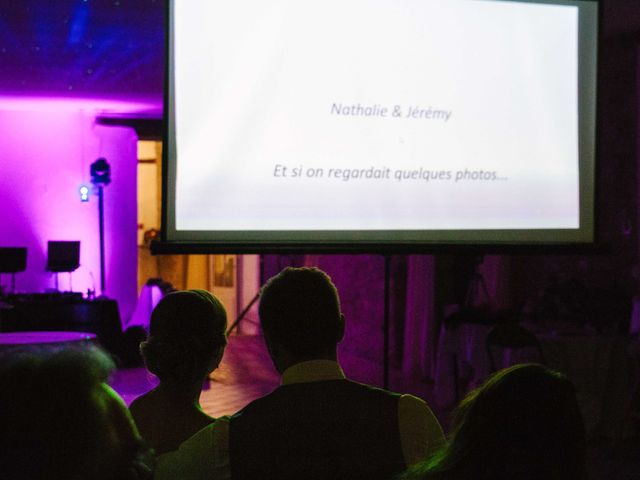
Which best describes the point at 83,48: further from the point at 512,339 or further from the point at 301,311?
the point at 301,311

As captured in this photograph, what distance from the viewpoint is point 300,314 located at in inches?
60.8

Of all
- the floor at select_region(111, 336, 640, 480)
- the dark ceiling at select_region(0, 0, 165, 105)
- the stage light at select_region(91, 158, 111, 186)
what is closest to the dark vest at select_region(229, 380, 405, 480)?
the floor at select_region(111, 336, 640, 480)

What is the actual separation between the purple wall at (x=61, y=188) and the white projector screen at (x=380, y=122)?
7044 millimetres

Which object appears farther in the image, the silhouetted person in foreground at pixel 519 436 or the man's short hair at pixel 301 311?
the man's short hair at pixel 301 311

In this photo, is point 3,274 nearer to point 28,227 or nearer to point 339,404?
point 28,227

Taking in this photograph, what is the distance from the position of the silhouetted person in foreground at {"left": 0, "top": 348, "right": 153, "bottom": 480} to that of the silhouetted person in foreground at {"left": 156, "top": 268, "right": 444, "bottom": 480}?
0.54 meters

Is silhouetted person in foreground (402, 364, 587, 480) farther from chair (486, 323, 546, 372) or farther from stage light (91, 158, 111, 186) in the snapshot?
stage light (91, 158, 111, 186)

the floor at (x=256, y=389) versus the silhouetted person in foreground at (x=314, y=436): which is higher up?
the silhouetted person in foreground at (x=314, y=436)

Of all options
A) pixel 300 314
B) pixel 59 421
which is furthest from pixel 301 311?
pixel 59 421

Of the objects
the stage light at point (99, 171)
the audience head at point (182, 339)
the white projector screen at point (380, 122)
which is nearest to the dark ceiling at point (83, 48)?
the stage light at point (99, 171)

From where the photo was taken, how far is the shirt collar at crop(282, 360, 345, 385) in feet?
4.80

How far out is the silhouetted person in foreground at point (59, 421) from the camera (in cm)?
75

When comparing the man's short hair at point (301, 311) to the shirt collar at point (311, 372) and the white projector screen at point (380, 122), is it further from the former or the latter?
the white projector screen at point (380, 122)

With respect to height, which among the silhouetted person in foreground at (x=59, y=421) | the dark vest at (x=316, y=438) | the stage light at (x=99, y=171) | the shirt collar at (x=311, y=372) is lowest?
the dark vest at (x=316, y=438)
